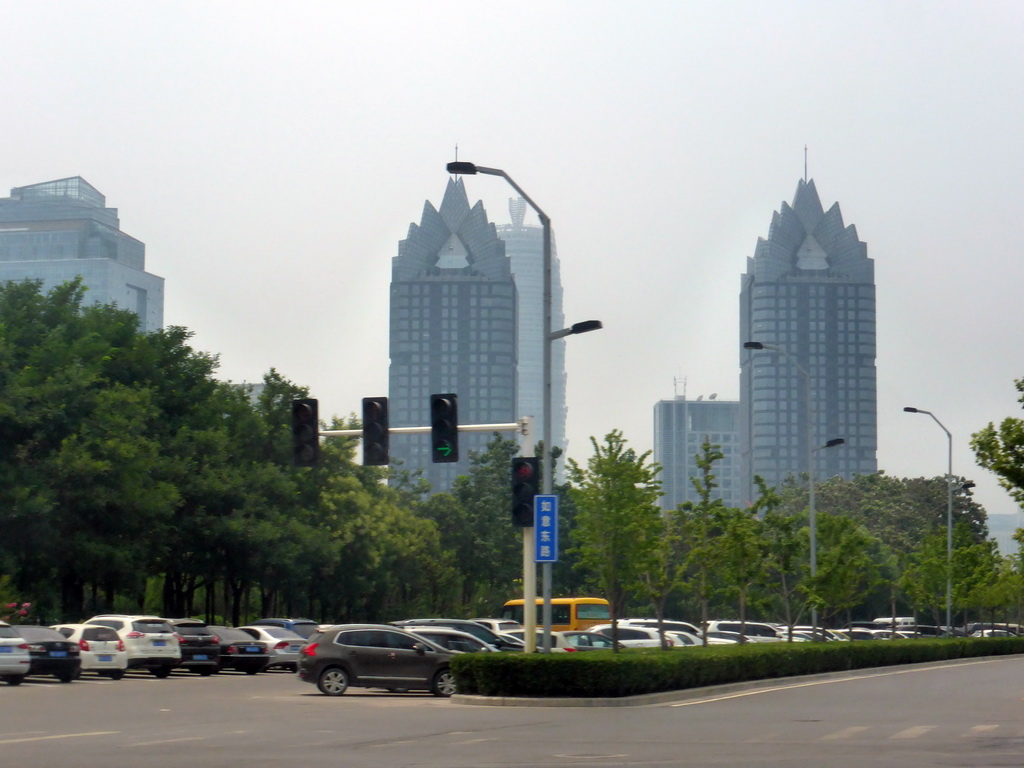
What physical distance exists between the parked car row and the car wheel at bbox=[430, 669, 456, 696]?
944 centimetres

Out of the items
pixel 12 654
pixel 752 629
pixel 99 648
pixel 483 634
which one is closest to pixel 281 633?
pixel 483 634

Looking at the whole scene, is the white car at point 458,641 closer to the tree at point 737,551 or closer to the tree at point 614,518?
the tree at point 614,518

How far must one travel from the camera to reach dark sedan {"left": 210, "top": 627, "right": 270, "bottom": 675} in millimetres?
41719

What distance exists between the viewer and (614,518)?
36.9 m

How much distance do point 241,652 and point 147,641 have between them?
4530mm

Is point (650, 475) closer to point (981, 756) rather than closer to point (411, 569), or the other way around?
point (981, 756)

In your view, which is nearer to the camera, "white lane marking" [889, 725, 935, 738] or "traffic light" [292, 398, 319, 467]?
"white lane marking" [889, 725, 935, 738]

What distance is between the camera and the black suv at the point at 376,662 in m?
30.2

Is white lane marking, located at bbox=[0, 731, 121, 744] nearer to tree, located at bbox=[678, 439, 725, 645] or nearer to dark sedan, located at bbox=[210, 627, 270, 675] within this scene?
dark sedan, located at bbox=[210, 627, 270, 675]

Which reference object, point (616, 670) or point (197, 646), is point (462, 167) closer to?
point (616, 670)

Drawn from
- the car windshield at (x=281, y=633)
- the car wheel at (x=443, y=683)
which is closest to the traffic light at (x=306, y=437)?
the car wheel at (x=443, y=683)

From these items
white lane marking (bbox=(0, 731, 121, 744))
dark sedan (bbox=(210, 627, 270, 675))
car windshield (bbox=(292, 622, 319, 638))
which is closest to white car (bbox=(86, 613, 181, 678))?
dark sedan (bbox=(210, 627, 270, 675))

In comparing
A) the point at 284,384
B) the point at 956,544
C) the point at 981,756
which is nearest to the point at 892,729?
the point at 981,756

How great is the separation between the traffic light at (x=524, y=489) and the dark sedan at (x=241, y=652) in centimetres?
1779
